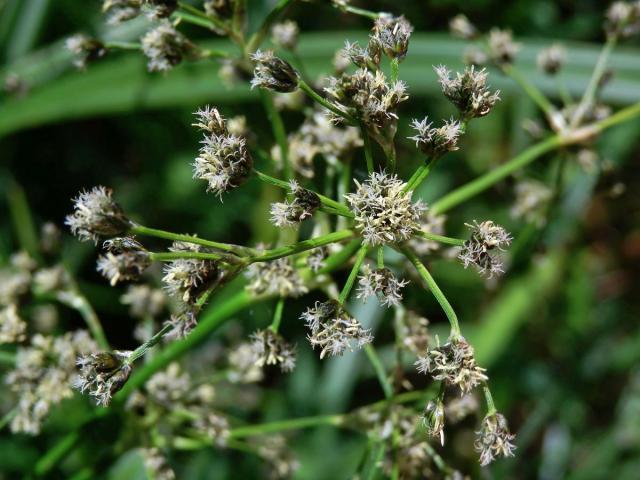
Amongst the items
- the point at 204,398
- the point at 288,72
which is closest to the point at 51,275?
the point at 204,398

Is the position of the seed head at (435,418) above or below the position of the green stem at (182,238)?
below

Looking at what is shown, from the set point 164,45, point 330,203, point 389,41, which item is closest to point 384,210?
point 330,203

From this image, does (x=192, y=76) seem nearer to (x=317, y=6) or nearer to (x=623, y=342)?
(x=317, y=6)

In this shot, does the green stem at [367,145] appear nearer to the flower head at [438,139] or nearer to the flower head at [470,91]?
the flower head at [438,139]

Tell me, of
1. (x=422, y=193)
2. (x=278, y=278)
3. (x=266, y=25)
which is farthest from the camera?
(x=422, y=193)

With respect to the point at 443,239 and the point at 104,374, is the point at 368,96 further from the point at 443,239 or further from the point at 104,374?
the point at 104,374

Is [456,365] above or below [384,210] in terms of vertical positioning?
below

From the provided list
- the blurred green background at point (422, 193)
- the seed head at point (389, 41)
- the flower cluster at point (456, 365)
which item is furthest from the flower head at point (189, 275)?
the blurred green background at point (422, 193)
